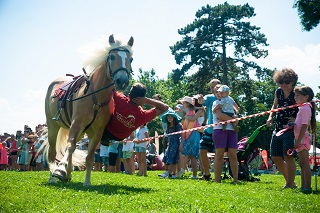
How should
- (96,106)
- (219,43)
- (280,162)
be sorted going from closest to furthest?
(96,106) < (280,162) < (219,43)

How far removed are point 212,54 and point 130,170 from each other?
26320mm

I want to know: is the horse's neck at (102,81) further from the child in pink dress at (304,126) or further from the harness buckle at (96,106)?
the child in pink dress at (304,126)

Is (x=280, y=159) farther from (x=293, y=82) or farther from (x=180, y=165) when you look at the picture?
(x=180, y=165)

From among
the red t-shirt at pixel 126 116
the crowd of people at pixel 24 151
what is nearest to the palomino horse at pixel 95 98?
the red t-shirt at pixel 126 116

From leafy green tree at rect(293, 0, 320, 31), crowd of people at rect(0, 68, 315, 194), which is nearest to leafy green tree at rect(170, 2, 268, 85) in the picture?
leafy green tree at rect(293, 0, 320, 31)

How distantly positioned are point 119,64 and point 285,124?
3.40 metres

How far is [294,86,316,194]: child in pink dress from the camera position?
22.4 feet

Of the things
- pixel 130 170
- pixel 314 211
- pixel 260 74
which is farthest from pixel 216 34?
pixel 314 211

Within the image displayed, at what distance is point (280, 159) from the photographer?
7742 mm

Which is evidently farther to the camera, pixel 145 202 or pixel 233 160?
pixel 233 160

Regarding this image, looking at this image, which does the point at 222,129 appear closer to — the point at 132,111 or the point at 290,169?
the point at 290,169

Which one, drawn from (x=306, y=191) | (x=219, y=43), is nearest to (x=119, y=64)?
(x=306, y=191)

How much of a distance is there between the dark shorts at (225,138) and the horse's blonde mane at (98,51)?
2816mm

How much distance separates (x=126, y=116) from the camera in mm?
7250
